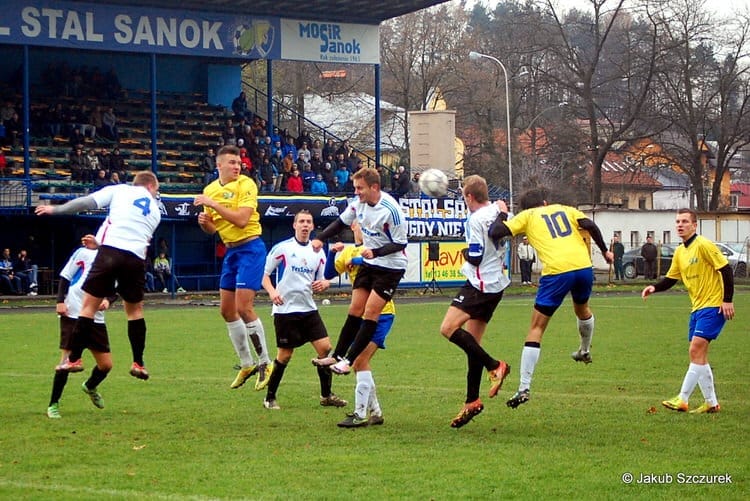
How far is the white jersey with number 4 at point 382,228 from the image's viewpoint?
11641 millimetres

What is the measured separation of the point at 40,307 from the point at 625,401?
22715mm

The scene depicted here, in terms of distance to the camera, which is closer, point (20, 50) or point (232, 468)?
point (232, 468)

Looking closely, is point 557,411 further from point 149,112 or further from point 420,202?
point 149,112

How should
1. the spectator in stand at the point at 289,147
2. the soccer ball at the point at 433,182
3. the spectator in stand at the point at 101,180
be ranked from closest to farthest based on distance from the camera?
the spectator in stand at the point at 101,180
the soccer ball at the point at 433,182
the spectator in stand at the point at 289,147

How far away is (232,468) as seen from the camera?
891 cm

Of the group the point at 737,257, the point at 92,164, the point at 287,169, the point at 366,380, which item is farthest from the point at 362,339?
the point at 737,257

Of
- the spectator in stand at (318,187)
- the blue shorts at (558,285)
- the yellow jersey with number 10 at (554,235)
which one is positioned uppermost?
the spectator in stand at (318,187)

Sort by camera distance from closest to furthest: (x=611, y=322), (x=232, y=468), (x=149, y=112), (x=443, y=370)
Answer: (x=232, y=468)
(x=443, y=370)
(x=611, y=322)
(x=149, y=112)

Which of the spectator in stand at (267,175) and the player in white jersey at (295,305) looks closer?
the player in white jersey at (295,305)

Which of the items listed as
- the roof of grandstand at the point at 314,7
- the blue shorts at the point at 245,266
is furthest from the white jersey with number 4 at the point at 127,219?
the roof of grandstand at the point at 314,7

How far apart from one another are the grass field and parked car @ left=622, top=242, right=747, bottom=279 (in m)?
33.0

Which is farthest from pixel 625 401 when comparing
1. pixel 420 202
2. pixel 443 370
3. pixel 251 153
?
pixel 251 153

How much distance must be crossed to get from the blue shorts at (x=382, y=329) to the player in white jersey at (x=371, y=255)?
0.50 feet

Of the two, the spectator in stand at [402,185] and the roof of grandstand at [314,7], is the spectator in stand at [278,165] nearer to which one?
the spectator in stand at [402,185]
